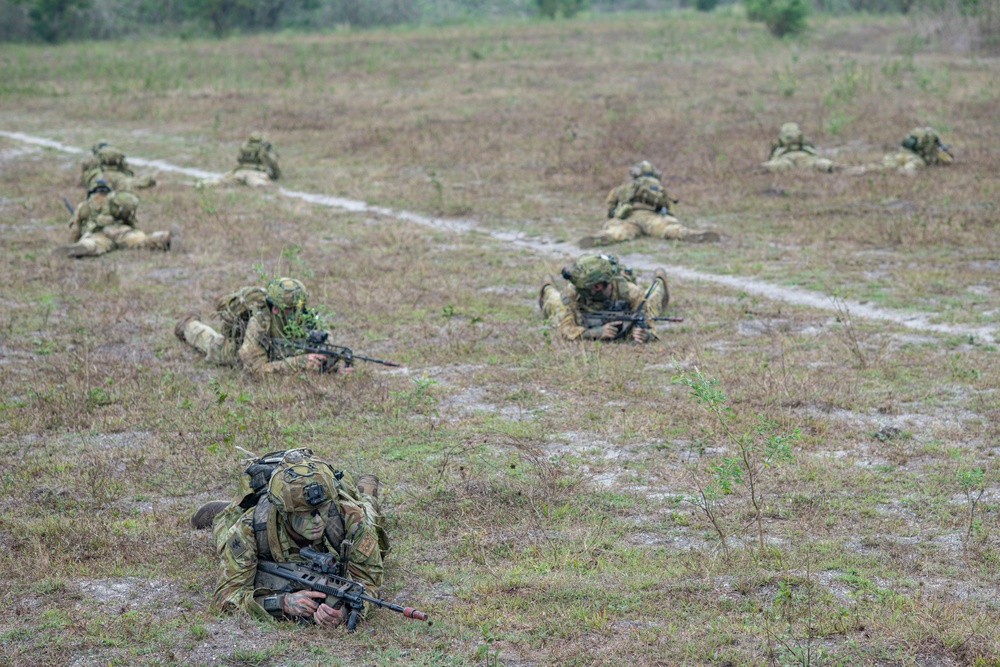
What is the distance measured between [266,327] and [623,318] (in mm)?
3819

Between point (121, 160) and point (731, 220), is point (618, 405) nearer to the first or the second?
point (731, 220)

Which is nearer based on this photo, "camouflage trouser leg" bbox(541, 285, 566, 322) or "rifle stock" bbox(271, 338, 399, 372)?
"rifle stock" bbox(271, 338, 399, 372)

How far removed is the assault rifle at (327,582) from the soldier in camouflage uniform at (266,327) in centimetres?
412

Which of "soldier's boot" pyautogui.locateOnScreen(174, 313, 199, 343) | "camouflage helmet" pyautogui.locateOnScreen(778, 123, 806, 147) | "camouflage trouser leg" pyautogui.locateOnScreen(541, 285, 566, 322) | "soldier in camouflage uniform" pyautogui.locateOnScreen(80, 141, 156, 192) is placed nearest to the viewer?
"soldier's boot" pyautogui.locateOnScreen(174, 313, 199, 343)

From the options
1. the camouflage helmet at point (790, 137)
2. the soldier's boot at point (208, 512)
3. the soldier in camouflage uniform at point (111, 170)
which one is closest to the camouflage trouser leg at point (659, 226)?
the camouflage helmet at point (790, 137)

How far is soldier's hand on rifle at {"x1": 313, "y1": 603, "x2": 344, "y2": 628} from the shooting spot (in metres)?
6.23

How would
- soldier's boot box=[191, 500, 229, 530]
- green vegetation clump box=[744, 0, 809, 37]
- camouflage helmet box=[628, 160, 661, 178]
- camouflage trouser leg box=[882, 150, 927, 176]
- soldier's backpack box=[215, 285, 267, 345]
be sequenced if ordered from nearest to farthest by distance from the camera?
soldier's boot box=[191, 500, 229, 530] → soldier's backpack box=[215, 285, 267, 345] → camouflage helmet box=[628, 160, 661, 178] → camouflage trouser leg box=[882, 150, 927, 176] → green vegetation clump box=[744, 0, 809, 37]

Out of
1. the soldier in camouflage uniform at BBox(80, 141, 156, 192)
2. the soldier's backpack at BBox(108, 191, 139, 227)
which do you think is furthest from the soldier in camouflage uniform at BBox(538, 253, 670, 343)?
the soldier in camouflage uniform at BBox(80, 141, 156, 192)

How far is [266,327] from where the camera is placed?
1069 cm

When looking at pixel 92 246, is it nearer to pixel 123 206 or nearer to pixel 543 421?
pixel 123 206

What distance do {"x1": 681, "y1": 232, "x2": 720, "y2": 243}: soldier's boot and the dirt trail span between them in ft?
3.41

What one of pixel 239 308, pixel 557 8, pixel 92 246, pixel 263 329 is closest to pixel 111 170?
pixel 92 246

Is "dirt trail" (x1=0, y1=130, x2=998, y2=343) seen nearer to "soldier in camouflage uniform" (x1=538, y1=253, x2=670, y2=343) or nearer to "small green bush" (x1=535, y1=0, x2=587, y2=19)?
"soldier in camouflage uniform" (x1=538, y1=253, x2=670, y2=343)

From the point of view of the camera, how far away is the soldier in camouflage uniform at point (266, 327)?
10492 mm
